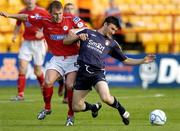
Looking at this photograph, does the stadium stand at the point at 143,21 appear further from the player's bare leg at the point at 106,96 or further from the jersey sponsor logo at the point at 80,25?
Result: the player's bare leg at the point at 106,96

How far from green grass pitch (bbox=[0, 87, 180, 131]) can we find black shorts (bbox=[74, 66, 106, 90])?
29.5 inches

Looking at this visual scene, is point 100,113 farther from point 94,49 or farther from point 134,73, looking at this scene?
point 134,73

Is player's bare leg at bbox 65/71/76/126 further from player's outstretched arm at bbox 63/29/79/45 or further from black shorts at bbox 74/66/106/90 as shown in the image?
player's outstretched arm at bbox 63/29/79/45

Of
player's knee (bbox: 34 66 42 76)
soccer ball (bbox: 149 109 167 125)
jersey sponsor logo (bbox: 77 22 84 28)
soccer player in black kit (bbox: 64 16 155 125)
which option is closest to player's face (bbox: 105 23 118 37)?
soccer player in black kit (bbox: 64 16 155 125)

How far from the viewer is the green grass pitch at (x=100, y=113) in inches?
496

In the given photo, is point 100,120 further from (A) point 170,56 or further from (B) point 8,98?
(A) point 170,56

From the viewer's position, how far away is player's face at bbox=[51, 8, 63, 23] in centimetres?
1320

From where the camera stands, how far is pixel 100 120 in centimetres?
1388

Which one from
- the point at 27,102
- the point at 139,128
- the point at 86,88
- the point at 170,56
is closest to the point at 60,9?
the point at 86,88

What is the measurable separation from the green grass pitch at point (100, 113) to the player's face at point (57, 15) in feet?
6.50

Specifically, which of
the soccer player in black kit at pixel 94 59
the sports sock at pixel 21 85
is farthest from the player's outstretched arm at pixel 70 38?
the sports sock at pixel 21 85

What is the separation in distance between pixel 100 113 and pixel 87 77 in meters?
2.59

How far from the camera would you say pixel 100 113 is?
1521 cm

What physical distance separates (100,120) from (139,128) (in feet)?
5.21
